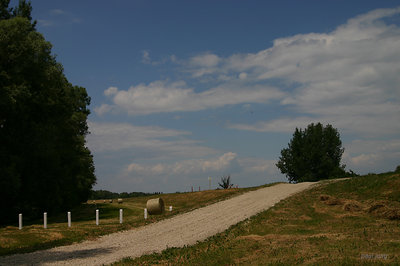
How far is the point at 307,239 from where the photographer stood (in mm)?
15703

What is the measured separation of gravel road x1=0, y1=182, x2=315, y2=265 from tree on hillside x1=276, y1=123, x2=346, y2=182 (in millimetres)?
51545

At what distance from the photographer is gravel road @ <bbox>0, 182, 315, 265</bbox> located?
50.6ft

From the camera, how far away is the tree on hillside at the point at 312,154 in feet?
255

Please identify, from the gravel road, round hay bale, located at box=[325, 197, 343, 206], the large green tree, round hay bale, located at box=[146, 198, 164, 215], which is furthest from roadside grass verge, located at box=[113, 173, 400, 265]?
the large green tree

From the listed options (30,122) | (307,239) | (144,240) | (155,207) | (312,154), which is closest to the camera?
(307,239)

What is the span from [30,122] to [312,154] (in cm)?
5640

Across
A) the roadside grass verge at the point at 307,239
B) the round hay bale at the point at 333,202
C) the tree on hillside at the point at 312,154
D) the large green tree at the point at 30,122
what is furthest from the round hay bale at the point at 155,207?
the tree on hillside at the point at 312,154

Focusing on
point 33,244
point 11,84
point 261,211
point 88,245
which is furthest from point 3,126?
point 261,211

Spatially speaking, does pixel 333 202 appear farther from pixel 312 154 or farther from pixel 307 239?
pixel 312 154

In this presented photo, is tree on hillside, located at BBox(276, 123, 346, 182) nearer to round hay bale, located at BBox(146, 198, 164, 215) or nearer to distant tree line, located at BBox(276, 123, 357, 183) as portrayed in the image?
distant tree line, located at BBox(276, 123, 357, 183)

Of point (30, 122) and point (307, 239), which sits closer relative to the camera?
point (307, 239)

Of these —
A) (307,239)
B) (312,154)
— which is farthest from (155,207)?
(312,154)

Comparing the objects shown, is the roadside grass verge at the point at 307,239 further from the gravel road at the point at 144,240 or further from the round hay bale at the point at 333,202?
the gravel road at the point at 144,240

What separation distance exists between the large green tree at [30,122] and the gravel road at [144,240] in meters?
15.5
